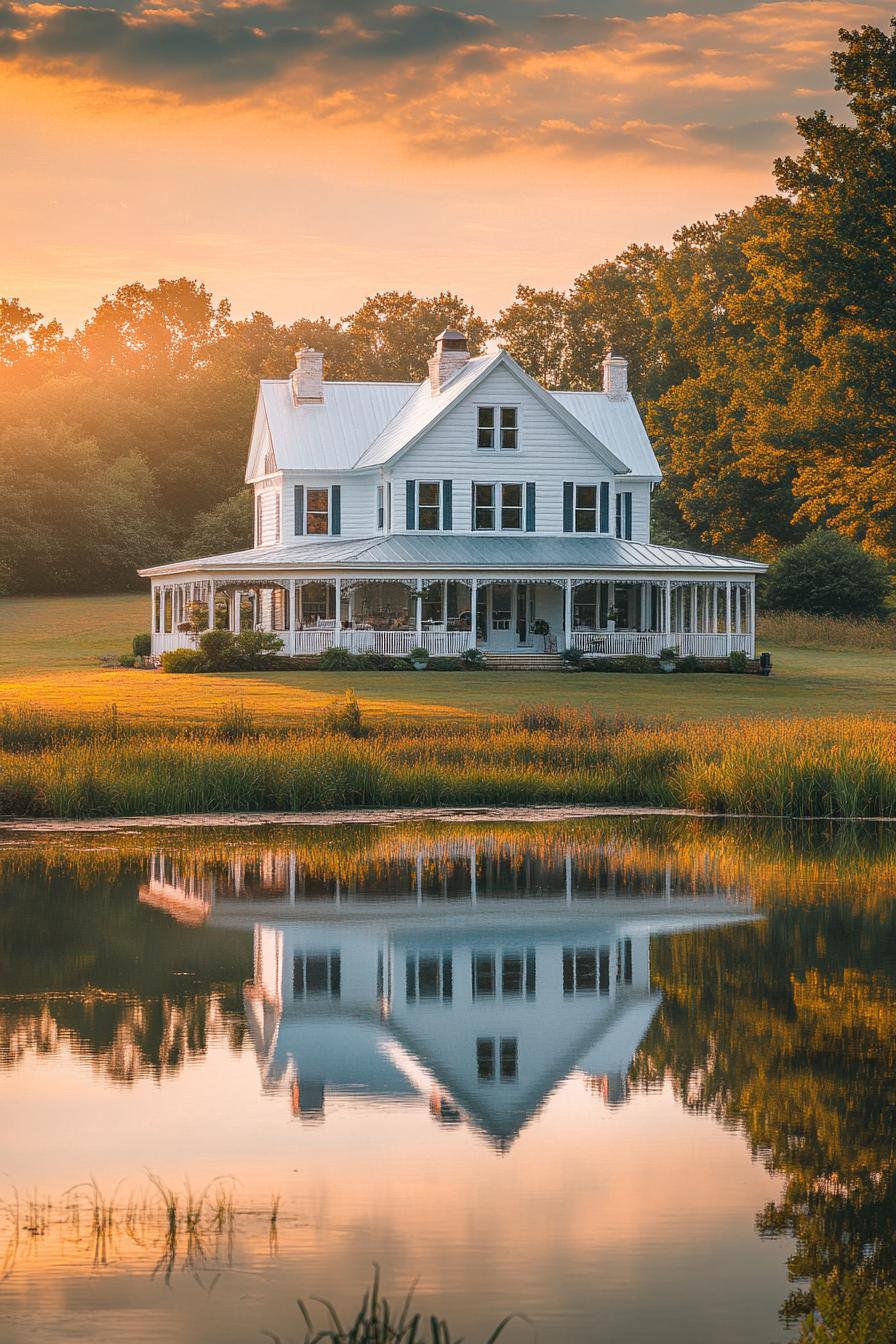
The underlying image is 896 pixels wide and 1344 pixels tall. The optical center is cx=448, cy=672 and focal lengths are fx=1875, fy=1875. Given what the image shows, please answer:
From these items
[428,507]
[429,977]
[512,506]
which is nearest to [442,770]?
[429,977]

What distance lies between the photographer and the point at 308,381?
61.4 meters

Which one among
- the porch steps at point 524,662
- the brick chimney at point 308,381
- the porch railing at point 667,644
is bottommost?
the porch steps at point 524,662

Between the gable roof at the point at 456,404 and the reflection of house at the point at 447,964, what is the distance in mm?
31598

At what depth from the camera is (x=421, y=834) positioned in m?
25.1

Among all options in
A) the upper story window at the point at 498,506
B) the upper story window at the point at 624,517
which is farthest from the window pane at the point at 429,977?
the upper story window at the point at 624,517

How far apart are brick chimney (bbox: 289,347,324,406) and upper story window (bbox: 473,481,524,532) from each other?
320 inches

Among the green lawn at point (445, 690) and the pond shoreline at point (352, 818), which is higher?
the green lawn at point (445, 690)

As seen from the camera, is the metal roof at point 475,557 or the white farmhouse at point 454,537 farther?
the white farmhouse at point 454,537

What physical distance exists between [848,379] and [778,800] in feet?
71.1

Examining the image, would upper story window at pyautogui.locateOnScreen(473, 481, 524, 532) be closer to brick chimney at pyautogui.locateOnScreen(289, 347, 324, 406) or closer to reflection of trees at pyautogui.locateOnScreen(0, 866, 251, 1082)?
brick chimney at pyautogui.locateOnScreen(289, 347, 324, 406)

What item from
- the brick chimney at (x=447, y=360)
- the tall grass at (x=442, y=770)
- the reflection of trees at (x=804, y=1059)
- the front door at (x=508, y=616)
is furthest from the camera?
the brick chimney at (x=447, y=360)

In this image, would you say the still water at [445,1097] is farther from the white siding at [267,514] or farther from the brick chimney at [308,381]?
the brick chimney at [308,381]

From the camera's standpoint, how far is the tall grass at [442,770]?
26516 millimetres

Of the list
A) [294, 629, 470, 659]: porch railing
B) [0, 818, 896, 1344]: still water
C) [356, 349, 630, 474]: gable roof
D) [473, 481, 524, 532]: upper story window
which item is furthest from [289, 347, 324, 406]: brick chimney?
[0, 818, 896, 1344]: still water
